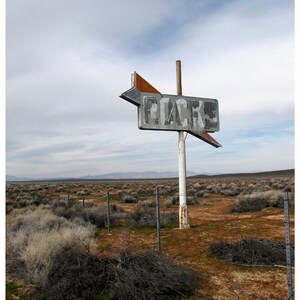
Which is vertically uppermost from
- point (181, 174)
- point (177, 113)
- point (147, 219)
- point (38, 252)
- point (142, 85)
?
point (142, 85)

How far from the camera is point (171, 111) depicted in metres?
11.1

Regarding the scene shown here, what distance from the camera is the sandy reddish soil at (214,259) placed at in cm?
574

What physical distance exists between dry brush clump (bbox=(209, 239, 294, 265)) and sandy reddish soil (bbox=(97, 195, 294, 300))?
0.81 feet

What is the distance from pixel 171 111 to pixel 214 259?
5367 millimetres

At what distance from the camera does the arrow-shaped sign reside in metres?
10.6

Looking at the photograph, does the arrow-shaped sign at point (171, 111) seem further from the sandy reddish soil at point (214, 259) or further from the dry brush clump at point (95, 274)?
the dry brush clump at point (95, 274)

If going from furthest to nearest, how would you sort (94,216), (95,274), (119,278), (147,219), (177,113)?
(94,216) < (147,219) < (177,113) < (95,274) < (119,278)

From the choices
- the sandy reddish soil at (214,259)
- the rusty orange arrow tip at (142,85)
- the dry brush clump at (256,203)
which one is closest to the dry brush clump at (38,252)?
the sandy reddish soil at (214,259)

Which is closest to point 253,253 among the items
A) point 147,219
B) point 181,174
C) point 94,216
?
point 181,174

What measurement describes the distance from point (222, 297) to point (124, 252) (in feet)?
7.00

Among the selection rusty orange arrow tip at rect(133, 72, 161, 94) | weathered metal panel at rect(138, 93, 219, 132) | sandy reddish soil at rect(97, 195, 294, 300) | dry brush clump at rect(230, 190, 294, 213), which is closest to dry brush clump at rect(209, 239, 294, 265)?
sandy reddish soil at rect(97, 195, 294, 300)

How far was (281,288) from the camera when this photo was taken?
584cm

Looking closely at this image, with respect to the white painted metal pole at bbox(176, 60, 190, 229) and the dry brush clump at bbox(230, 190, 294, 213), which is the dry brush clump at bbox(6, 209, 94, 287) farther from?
the dry brush clump at bbox(230, 190, 294, 213)

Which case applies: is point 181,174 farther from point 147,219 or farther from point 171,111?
point 147,219
